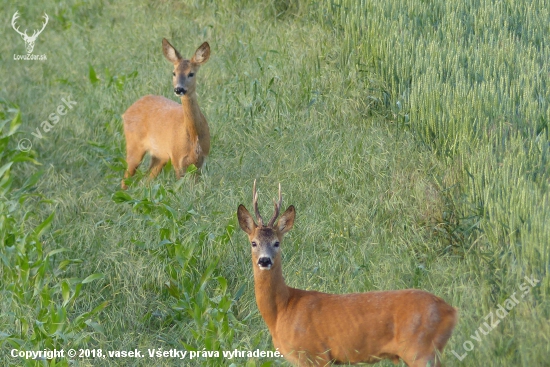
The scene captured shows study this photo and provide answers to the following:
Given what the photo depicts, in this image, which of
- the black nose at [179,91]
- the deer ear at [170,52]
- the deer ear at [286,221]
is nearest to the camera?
the deer ear at [286,221]

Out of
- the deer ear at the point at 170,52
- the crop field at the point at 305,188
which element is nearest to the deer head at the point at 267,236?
the crop field at the point at 305,188

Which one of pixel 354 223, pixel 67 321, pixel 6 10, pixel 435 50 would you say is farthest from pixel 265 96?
pixel 6 10

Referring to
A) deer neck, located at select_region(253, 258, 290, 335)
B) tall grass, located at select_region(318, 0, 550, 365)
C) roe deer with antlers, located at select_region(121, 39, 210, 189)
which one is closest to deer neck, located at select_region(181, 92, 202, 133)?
roe deer with antlers, located at select_region(121, 39, 210, 189)

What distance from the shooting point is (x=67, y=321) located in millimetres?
6074

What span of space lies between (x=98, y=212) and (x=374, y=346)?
346 centimetres

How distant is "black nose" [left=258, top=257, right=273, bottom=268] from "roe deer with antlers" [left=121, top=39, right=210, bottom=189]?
2.99m

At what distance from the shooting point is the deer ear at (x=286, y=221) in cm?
579

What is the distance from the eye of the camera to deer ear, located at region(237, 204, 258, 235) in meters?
5.79

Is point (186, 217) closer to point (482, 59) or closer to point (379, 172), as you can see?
point (379, 172)

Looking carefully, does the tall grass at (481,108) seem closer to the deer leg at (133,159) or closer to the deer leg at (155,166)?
the deer leg at (155,166)

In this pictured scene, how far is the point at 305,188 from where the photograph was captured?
7.59 meters

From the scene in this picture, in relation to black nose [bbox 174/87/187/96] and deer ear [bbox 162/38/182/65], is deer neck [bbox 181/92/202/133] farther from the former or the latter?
deer ear [bbox 162/38/182/65]

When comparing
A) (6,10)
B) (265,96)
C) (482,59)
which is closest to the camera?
(482,59)

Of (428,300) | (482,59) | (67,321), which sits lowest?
(67,321)
